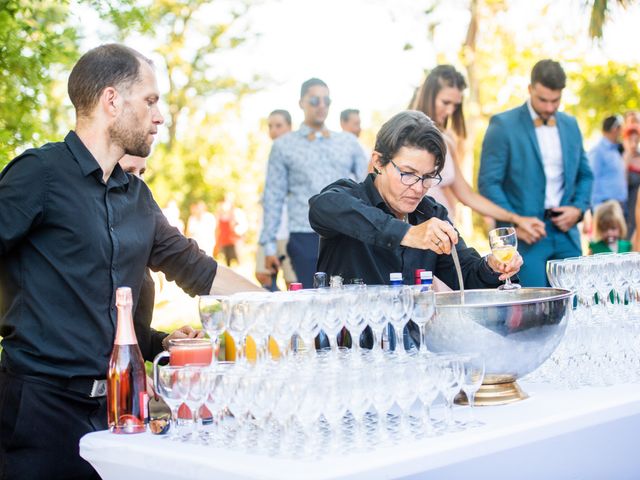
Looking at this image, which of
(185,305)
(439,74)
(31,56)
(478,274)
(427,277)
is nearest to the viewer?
(427,277)

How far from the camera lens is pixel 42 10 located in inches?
157

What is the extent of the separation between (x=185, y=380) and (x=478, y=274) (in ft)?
5.00

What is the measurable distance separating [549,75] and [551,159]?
1.67 feet

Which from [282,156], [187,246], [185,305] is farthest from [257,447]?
[185,305]

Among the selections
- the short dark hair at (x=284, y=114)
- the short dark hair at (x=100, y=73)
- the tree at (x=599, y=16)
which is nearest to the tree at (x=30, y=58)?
the short dark hair at (x=100, y=73)

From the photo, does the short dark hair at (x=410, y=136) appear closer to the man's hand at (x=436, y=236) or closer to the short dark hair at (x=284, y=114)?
the man's hand at (x=436, y=236)

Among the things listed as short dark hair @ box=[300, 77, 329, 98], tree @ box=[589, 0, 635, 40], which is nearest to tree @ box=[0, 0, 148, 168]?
short dark hair @ box=[300, 77, 329, 98]

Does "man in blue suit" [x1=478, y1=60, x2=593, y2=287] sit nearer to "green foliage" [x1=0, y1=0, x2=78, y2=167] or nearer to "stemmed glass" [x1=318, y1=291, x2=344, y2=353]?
"green foliage" [x1=0, y1=0, x2=78, y2=167]

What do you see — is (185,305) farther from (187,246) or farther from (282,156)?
Answer: (187,246)

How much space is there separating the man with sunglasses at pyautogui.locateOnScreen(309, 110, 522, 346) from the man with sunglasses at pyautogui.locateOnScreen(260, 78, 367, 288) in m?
2.40

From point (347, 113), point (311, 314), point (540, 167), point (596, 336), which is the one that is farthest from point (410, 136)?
point (347, 113)

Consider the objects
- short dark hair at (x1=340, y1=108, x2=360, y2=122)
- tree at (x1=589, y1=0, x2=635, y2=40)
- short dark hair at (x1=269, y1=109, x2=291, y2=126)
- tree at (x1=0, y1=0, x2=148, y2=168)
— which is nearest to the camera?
tree at (x1=0, y1=0, x2=148, y2=168)

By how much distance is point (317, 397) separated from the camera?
201 cm

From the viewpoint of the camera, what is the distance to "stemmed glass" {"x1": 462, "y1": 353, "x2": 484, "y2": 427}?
2.23m
